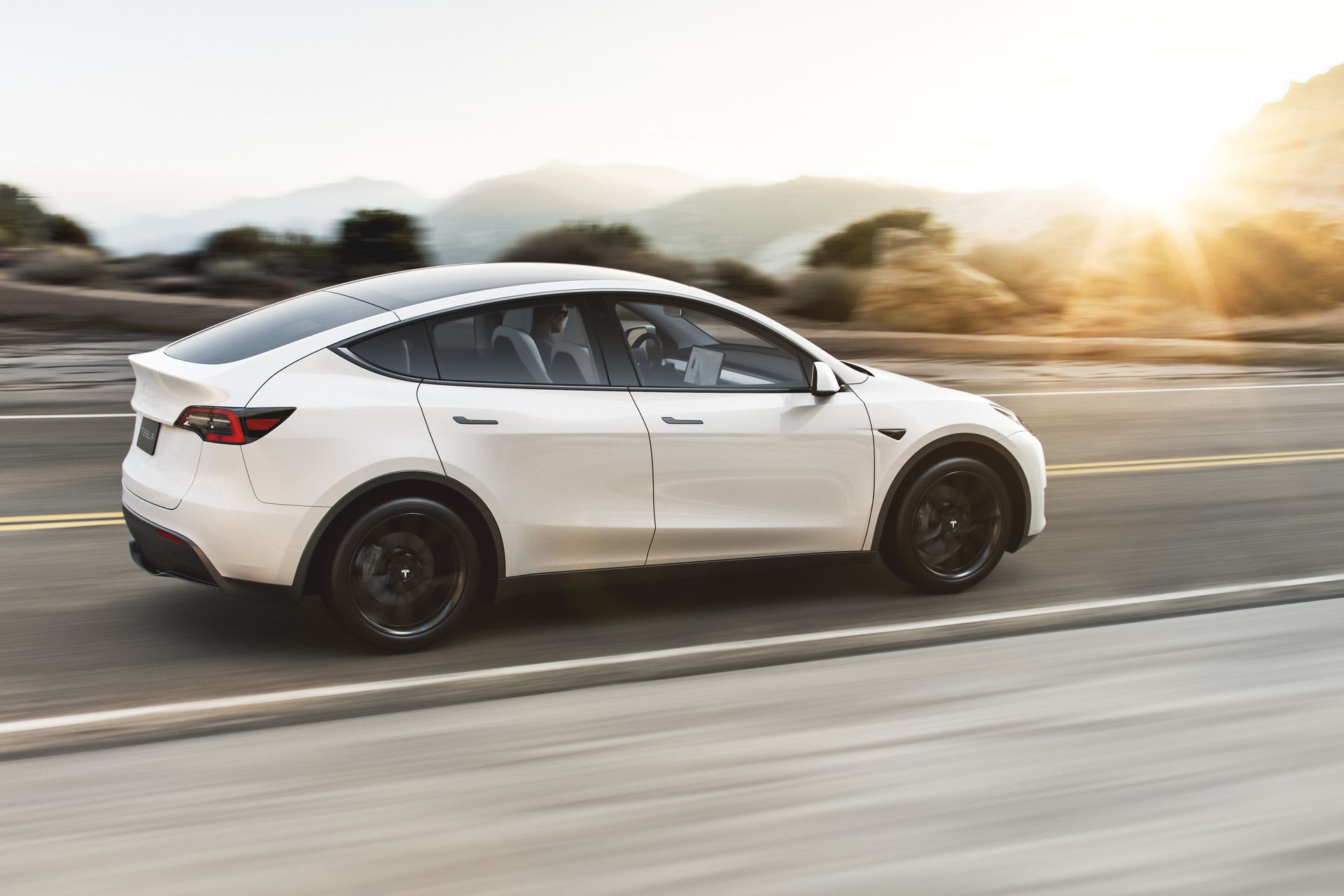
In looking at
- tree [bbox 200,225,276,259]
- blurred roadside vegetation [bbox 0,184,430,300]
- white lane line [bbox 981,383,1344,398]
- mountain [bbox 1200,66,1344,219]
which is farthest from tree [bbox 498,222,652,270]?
mountain [bbox 1200,66,1344,219]

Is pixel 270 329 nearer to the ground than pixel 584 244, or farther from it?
nearer to the ground

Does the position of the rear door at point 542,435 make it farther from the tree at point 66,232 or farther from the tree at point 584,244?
the tree at point 66,232

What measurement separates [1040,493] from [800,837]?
3224 millimetres

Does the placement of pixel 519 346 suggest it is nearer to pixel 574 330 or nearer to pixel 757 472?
pixel 574 330

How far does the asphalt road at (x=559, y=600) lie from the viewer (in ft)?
16.7

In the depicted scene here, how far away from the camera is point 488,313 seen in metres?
5.49

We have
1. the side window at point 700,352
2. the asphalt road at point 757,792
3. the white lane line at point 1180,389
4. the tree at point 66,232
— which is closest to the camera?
the asphalt road at point 757,792

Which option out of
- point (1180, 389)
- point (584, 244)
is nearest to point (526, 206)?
point (584, 244)

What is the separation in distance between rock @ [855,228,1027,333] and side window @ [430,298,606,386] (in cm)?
1839

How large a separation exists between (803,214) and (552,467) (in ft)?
149

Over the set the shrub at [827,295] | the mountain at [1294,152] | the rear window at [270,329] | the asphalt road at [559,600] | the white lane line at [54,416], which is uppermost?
the mountain at [1294,152]

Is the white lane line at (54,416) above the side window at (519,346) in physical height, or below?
below

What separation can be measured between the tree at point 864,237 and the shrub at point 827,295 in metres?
1.15

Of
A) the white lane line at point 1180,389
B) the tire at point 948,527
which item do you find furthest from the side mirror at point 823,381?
the white lane line at point 1180,389
